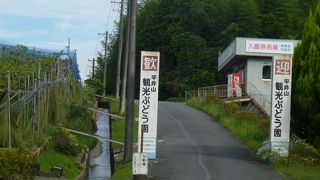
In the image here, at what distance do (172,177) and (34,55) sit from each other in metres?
14.8

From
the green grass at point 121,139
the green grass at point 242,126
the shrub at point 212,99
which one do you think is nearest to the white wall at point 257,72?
the shrub at point 212,99

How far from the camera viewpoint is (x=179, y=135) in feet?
85.4

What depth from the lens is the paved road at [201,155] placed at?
54.2 feet

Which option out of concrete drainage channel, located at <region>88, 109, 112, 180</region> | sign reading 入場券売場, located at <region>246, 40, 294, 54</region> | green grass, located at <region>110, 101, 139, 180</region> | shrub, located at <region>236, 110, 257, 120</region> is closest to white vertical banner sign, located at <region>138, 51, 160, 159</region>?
green grass, located at <region>110, 101, 139, 180</region>

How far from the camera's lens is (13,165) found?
1250cm

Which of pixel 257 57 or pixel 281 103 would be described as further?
pixel 257 57

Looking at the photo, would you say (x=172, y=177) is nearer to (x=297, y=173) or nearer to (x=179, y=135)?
(x=297, y=173)

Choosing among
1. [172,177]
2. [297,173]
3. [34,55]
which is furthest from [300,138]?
[34,55]

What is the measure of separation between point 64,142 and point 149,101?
473cm

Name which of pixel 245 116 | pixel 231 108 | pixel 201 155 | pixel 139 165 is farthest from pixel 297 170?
pixel 231 108

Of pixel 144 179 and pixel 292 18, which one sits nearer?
pixel 144 179

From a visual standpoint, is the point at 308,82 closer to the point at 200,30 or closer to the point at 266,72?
the point at 266,72

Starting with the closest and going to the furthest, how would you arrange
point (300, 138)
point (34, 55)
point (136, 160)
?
point (136, 160)
point (300, 138)
point (34, 55)

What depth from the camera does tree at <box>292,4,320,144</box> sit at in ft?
57.9
